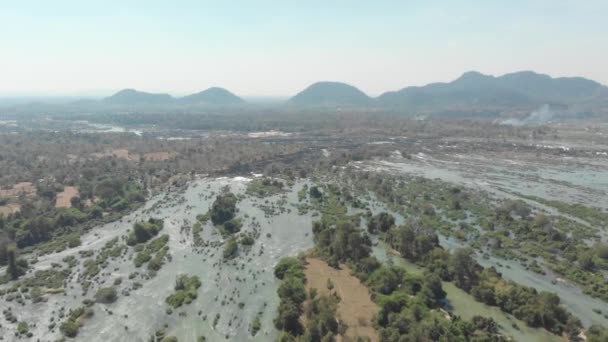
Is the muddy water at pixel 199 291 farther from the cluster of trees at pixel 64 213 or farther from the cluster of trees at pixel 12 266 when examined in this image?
the cluster of trees at pixel 64 213

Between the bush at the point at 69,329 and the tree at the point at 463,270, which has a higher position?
the tree at the point at 463,270

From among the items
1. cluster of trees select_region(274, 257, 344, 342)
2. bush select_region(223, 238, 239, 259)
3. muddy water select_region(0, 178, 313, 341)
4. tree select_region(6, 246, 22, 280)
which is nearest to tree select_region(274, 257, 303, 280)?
cluster of trees select_region(274, 257, 344, 342)

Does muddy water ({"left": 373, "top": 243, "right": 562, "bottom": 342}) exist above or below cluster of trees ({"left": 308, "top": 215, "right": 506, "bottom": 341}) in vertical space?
below

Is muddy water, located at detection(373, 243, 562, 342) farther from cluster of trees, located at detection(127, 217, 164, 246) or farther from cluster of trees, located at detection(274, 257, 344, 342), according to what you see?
cluster of trees, located at detection(127, 217, 164, 246)

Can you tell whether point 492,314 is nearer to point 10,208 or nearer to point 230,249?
point 230,249

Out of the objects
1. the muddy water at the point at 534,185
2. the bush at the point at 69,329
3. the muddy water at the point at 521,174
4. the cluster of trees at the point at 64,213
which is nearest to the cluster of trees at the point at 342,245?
the muddy water at the point at 534,185

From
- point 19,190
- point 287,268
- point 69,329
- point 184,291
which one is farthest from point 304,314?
point 19,190
